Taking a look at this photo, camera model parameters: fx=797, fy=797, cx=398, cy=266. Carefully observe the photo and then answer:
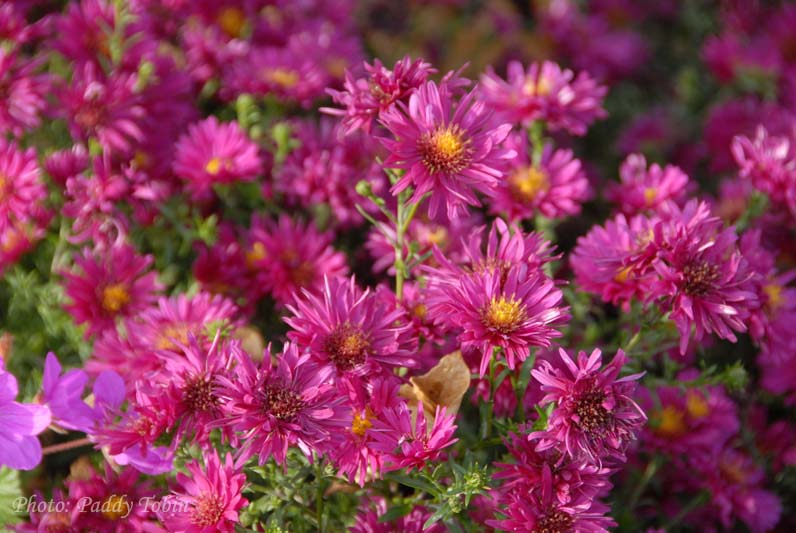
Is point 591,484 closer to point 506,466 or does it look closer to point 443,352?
point 506,466

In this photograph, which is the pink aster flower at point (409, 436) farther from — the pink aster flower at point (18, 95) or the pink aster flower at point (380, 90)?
the pink aster flower at point (18, 95)

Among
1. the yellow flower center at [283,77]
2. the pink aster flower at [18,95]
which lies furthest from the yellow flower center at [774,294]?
the pink aster flower at [18,95]

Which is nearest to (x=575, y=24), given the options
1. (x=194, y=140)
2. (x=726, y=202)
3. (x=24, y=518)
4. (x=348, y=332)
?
(x=726, y=202)

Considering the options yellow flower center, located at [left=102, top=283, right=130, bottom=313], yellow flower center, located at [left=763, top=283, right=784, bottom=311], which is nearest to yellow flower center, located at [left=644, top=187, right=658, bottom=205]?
yellow flower center, located at [left=763, top=283, right=784, bottom=311]

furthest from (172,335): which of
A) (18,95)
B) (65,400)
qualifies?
(18,95)

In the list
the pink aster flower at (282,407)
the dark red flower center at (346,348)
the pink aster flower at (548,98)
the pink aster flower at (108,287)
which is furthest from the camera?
the pink aster flower at (548,98)

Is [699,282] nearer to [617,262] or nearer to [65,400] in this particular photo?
[617,262]
